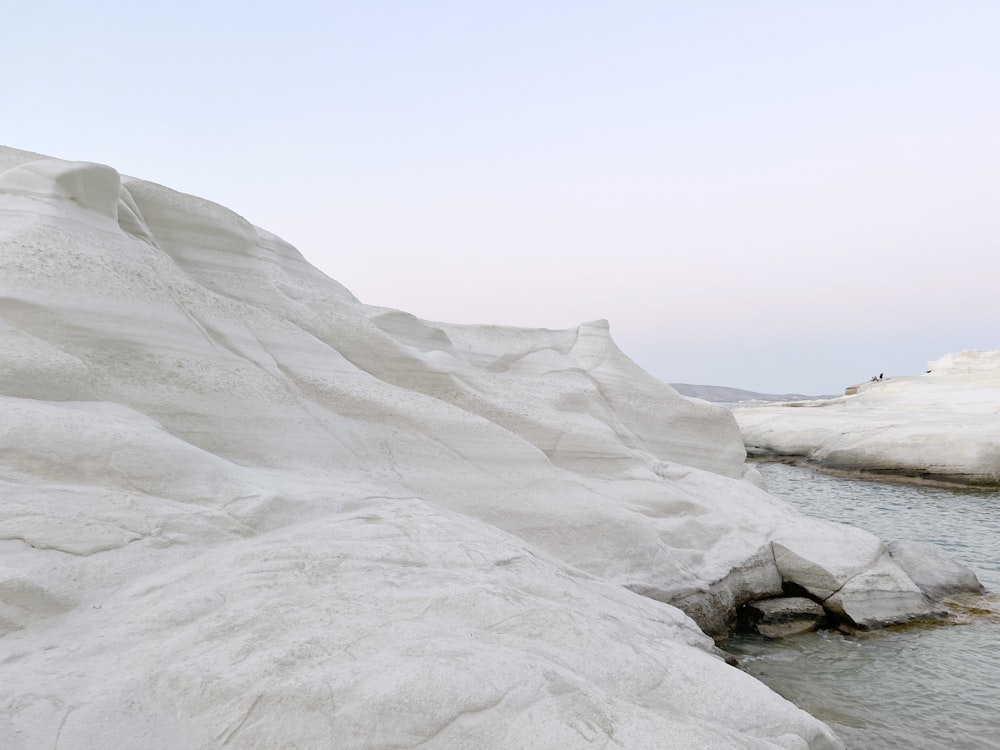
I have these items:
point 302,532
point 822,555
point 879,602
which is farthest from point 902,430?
point 302,532

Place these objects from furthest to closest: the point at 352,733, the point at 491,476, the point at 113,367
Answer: the point at 491,476, the point at 113,367, the point at 352,733

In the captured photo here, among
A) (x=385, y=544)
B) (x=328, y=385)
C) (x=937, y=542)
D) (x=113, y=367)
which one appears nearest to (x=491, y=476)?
(x=328, y=385)

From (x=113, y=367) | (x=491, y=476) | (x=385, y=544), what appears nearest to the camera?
(x=385, y=544)

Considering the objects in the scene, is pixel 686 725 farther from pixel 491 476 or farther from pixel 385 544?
pixel 491 476

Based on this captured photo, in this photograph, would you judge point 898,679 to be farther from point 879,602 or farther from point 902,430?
point 902,430

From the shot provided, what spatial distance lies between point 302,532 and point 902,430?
25.1m

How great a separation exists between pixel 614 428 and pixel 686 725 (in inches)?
427

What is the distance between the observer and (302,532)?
5.64 metres

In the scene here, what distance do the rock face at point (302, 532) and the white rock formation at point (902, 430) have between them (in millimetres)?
14210

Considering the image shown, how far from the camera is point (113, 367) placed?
7582 mm

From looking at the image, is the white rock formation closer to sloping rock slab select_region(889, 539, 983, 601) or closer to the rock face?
sloping rock slab select_region(889, 539, 983, 601)

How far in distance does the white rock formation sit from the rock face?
1421cm

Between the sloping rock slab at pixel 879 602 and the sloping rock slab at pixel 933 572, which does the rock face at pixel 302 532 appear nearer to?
the sloping rock slab at pixel 879 602

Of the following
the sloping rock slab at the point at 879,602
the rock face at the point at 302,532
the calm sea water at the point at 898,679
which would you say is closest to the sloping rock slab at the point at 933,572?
the calm sea water at the point at 898,679
